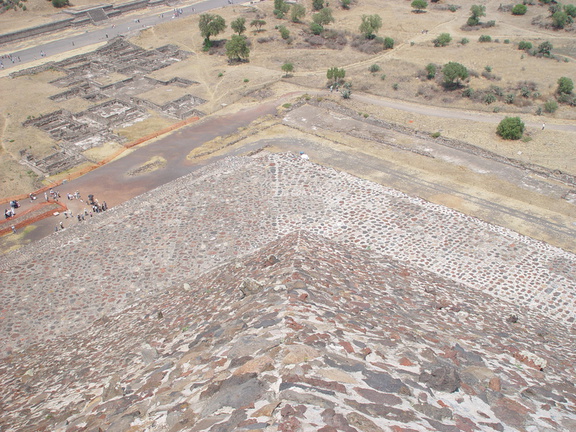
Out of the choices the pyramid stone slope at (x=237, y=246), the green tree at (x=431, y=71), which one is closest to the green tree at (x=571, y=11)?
the green tree at (x=431, y=71)

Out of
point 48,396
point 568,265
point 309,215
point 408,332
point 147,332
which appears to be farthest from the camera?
point 309,215

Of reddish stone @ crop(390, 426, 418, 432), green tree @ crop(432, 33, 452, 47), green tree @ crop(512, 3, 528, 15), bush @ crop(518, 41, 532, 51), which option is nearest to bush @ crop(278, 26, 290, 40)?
green tree @ crop(432, 33, 452, 47)

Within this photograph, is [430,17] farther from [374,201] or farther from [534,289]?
[534,289]

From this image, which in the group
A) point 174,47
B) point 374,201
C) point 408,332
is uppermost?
point 174,47

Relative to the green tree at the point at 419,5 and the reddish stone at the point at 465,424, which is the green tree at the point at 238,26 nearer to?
the green tree at the point at 419,5

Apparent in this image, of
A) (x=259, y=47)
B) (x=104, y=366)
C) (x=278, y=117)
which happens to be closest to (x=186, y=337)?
(x=104, y=366)

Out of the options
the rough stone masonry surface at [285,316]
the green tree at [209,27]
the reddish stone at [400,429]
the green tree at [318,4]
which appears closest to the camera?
the reddish stone at [400,429]
